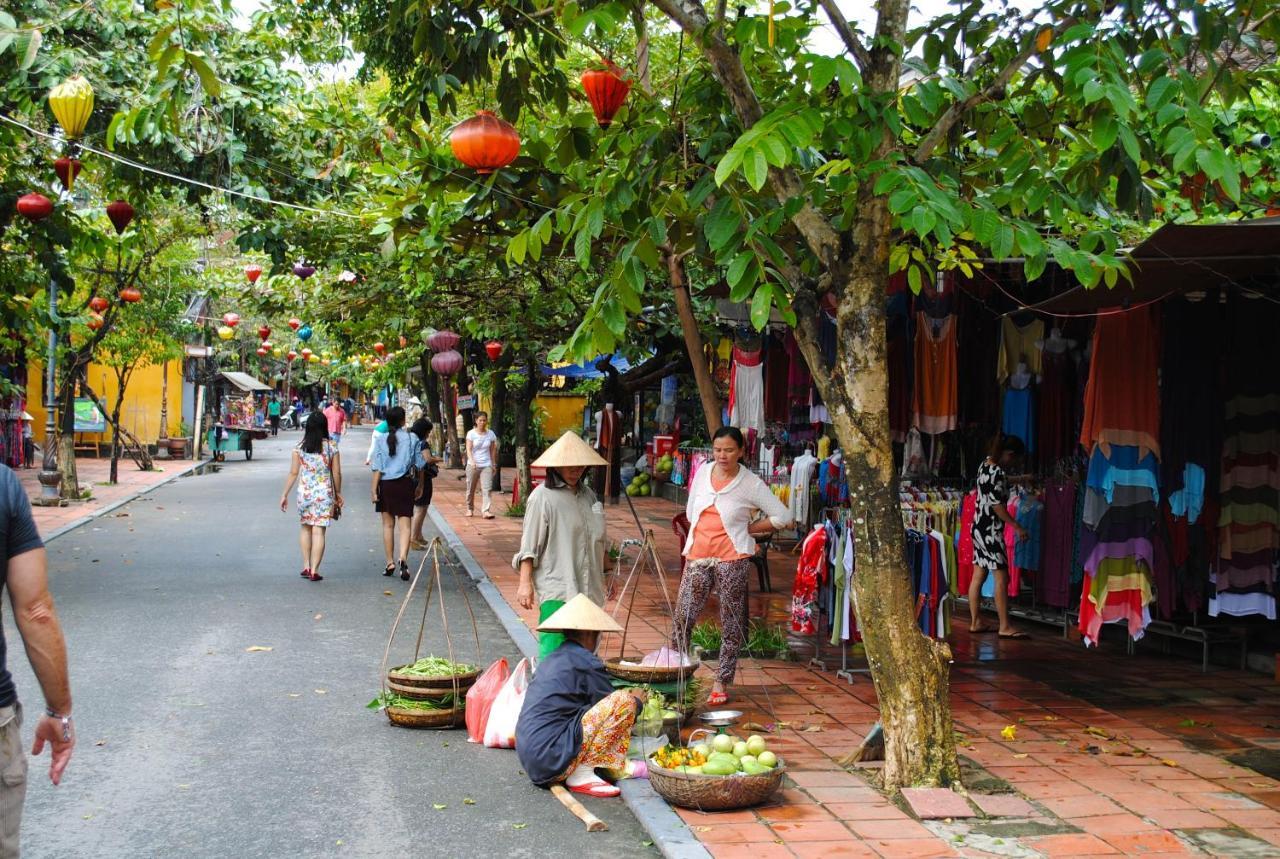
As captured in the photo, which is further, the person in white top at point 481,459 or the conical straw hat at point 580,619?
the person in white top at point 481,459

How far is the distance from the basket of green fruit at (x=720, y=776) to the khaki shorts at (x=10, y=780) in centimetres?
310

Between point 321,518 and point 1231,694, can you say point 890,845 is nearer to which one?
point 1231,694

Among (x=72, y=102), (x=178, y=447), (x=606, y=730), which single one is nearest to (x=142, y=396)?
(x=178, y=447)

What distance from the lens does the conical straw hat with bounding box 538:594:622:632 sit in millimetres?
6277

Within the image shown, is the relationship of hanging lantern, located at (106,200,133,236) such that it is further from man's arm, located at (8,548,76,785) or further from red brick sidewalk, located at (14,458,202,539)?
man's arm, located at (8,548,76,785)

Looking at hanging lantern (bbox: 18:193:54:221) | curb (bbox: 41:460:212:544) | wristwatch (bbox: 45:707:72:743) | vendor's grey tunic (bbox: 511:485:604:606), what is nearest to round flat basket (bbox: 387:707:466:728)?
vendor's grey tunic (bbox: 511:485:604:606)


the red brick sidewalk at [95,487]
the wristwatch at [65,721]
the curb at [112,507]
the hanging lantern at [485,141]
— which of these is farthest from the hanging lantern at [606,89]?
the red brick sidewalk at [95,487]

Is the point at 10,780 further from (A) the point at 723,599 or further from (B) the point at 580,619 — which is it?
(A) the point at 723,599

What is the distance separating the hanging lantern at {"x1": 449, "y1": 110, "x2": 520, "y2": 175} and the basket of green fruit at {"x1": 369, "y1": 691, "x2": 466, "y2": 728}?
3351mm

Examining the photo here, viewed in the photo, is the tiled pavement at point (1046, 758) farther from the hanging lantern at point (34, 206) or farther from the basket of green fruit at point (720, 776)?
the hanging lantern at point (34, 206)

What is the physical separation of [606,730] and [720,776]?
0.77 metres

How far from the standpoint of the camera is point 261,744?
22.7 feet

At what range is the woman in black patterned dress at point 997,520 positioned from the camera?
10.0m

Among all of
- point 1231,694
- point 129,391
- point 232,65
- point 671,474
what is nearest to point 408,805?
point 1231,694
